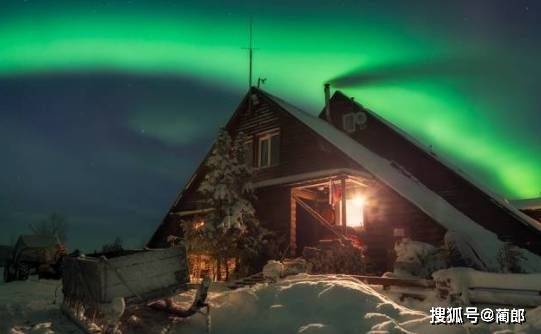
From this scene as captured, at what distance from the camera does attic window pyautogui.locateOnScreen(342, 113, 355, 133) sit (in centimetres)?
2211

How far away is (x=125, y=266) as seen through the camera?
8258mm

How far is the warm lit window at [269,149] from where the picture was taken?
1898 centimetres

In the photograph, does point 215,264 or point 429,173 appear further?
point 429,173

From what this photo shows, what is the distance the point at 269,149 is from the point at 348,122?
551 cm

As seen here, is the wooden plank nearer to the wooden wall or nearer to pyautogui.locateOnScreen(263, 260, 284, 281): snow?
pyautogui.locateOnScreen(263, 260, 284, 281): snow

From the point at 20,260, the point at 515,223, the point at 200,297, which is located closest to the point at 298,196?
the point at 515,223

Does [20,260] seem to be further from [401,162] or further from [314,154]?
[401,162]

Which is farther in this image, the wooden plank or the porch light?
the porch light

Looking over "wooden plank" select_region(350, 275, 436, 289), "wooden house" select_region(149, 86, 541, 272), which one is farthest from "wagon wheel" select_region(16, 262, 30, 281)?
"wooden plank" select_region(350, 275, 436, 289)

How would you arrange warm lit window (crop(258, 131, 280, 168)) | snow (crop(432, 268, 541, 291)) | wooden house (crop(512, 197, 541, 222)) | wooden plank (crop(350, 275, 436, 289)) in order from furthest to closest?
wooden house (crop(512, 197, 541, 222))
warm lit window (crop(258, 131, 280, 168))
wooden plank (crop(350, 275, 436, 289))
snow (crop(432, 268, 541, 291))

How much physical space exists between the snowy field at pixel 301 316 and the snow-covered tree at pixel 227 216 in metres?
6.43

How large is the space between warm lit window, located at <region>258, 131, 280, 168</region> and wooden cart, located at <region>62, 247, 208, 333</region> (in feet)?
32.8

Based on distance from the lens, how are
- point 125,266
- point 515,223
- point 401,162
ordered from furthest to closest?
point 401,162, point 515,223, point 125,266

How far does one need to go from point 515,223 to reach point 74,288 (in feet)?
48.4
